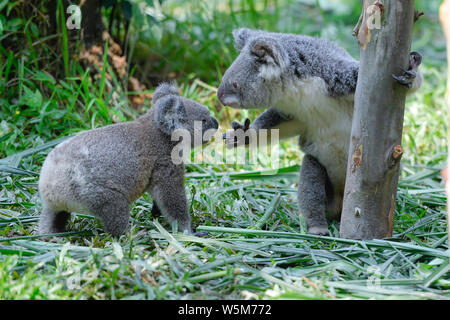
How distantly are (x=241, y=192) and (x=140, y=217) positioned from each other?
0.79 m

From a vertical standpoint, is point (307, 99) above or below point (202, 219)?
above

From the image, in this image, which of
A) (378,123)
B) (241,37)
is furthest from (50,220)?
(378,123)

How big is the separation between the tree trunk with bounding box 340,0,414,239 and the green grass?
166 mm

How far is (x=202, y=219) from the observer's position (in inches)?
137

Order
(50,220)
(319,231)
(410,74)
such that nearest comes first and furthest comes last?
(410,74) → (50,220) → (319,231)

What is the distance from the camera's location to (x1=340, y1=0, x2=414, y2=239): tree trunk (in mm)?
2662

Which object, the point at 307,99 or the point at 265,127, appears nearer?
the point at 307,99

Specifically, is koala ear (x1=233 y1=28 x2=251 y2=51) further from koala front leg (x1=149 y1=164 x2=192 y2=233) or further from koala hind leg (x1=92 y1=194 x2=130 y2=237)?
koala hind leg (x1=92 y1=194 x2=130 y2=237)

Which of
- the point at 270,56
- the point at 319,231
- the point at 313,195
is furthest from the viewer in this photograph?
the point at 313,195

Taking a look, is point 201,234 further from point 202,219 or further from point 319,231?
point 319,231

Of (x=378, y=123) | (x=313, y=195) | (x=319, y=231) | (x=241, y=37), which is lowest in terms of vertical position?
(x=319, y=231)

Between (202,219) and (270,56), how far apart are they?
1117mm

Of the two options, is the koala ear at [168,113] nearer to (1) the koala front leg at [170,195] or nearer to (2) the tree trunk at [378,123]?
(1) the koala front leg at [170,195]

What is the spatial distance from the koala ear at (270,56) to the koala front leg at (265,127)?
1.16ft
